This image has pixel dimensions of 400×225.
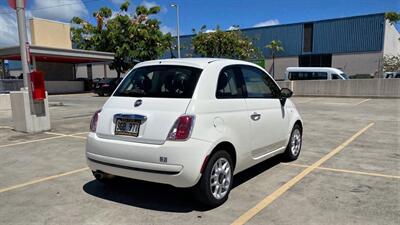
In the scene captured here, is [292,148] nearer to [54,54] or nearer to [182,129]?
[182,129]

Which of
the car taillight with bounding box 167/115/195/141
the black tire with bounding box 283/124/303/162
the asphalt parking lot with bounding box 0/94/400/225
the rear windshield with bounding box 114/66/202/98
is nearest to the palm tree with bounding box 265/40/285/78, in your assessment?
the asphalt parking lot with bounding box 0/94/400/225

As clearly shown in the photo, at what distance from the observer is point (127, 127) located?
4.37 meters

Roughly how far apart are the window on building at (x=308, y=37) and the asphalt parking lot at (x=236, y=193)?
4732 centimetres

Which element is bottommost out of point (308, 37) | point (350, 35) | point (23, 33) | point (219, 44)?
point (23, 33)

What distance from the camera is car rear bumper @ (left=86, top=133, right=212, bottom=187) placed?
13.2 feet

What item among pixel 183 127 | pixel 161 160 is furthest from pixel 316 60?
pixel 161 160

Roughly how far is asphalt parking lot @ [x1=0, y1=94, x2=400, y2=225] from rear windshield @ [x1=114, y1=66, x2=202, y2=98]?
1.36 metres

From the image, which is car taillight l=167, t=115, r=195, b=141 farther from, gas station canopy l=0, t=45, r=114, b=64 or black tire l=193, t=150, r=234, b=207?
gas station canopy l=0, t=45, r=114, b=64

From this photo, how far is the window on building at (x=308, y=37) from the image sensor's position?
172 ft

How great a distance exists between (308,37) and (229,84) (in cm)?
5124

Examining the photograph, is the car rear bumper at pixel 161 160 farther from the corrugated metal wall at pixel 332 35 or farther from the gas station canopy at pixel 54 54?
the corrugated metal wall at pixel 332 35

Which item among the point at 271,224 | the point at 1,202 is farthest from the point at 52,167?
the point at 271,224

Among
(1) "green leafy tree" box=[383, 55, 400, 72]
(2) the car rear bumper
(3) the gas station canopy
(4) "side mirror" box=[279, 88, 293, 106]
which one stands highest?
(3) the gas station canopy

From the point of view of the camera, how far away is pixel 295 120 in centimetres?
653
